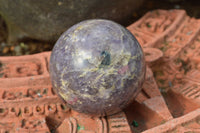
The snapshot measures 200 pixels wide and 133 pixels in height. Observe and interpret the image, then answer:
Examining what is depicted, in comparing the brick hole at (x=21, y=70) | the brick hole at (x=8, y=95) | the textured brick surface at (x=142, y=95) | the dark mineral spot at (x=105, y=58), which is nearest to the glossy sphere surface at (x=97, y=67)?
the dark mineral spot at (x=105, y=58)

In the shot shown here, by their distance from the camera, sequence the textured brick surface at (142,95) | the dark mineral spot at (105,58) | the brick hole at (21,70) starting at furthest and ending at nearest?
the brick hole at (21,70), the textured brick surface at (142,95), the dark mineral spot at (105,58)

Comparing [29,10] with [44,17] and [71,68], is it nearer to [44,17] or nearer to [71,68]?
[44,17]

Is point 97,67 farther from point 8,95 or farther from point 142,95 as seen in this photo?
point 8,95

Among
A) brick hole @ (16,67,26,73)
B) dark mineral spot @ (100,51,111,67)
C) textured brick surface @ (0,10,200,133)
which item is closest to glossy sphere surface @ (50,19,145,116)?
dark mineral spot @ (100,51,111,67)

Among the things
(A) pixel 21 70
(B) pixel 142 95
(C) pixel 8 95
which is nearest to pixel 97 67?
(B) pixel 142 95

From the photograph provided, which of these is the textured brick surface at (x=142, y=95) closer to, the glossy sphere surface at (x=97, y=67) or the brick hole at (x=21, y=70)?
the brick hole at (x=21, y=70)

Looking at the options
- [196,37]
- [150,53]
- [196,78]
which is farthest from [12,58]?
[196,37]

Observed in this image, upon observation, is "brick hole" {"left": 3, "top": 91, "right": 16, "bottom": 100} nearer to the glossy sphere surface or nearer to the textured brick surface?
the textured brick surface
